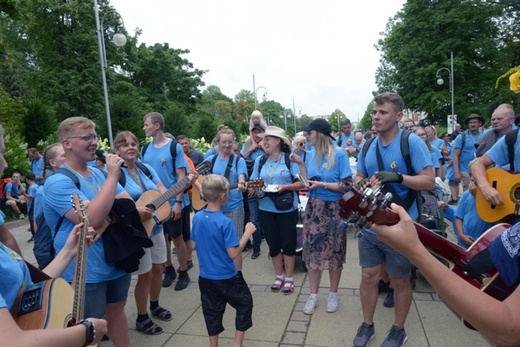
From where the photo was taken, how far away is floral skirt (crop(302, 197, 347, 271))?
403 cm

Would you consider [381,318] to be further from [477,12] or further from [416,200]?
[477,12]

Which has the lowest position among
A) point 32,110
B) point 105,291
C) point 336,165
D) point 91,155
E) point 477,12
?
point 105,291

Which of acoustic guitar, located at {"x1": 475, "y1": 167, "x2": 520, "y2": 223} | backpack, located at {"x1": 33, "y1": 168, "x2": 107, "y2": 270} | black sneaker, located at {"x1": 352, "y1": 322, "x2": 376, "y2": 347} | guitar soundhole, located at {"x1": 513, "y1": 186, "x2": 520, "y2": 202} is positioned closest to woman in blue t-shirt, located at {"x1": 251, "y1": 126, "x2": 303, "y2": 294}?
black sneaker, located at {"x1": 352, "y1": 322, "x2": 376, "y2": 347}

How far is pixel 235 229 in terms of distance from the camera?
3477 mm

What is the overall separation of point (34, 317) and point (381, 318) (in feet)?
11.1

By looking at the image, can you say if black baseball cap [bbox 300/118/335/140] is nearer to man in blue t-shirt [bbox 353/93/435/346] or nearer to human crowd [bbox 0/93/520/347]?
human crowd [bbox 0/93/520/347]

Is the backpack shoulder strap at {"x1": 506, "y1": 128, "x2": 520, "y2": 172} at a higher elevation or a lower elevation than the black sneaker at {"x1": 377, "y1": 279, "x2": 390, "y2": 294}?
higher

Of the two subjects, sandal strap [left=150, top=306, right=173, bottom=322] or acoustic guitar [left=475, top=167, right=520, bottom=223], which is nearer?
acoustic guitar [left=475, top=167, right=520, bottom=223]

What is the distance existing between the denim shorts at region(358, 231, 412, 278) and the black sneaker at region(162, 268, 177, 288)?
2.94 m

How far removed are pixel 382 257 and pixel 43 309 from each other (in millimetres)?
2712

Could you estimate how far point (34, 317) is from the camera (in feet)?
4.58

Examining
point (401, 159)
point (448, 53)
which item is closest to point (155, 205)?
point (401, 159)

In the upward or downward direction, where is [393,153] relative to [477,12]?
downward

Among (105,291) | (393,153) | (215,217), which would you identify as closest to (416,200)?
(393,153)
